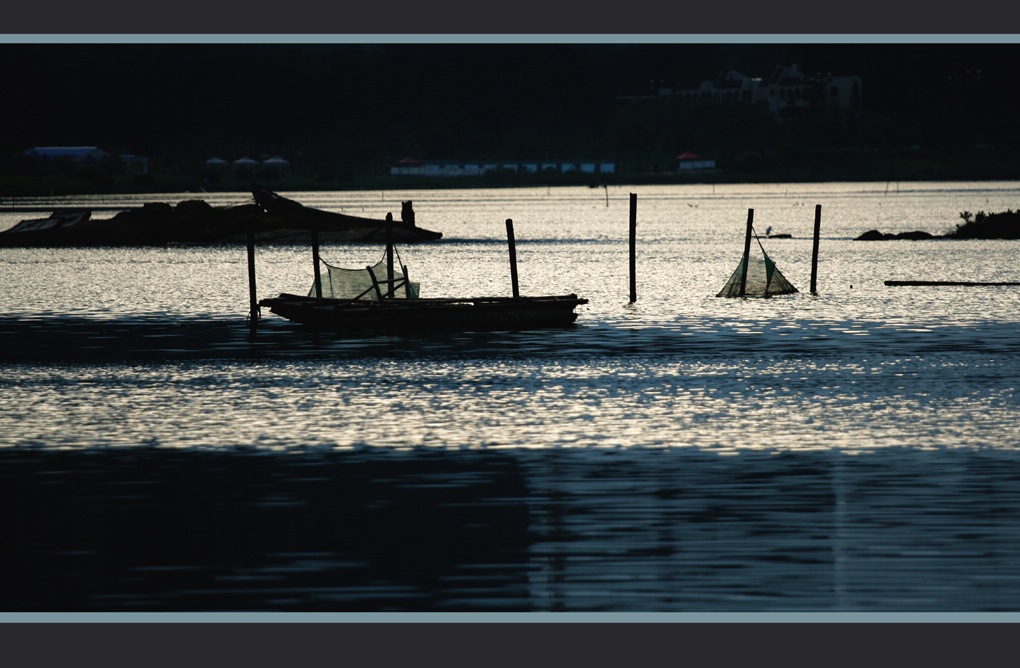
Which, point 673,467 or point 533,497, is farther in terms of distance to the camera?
point 673,467

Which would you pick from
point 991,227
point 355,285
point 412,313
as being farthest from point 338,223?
point 412,313

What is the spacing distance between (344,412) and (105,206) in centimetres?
15713

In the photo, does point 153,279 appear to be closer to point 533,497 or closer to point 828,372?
point 828,372

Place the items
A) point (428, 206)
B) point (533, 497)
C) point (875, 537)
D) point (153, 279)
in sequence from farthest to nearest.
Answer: point (428, 206) → point (153, 279) → point (533, 497) → point (875, 537)

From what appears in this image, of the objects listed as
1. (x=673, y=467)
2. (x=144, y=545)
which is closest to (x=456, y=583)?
(x=144, y=545)

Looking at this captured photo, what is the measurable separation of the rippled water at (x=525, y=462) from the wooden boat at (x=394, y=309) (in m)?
0.66

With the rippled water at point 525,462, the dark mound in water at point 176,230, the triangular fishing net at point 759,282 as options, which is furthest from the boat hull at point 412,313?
the dark mound in water at point 176,230

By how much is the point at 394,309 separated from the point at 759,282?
18457 millimetres

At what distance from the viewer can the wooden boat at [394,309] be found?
41750 millimetres

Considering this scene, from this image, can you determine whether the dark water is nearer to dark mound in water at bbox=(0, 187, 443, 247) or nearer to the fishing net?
the fishing net

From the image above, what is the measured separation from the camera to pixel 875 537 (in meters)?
17.8

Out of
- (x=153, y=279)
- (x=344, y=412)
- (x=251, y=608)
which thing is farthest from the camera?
(x=153, y=279)

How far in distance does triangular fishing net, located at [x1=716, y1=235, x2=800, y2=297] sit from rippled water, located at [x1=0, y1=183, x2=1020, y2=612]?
2.12 meters

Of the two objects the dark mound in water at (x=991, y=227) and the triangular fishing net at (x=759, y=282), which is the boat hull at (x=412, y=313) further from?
the dark mound in water at (x=991, y=227)
